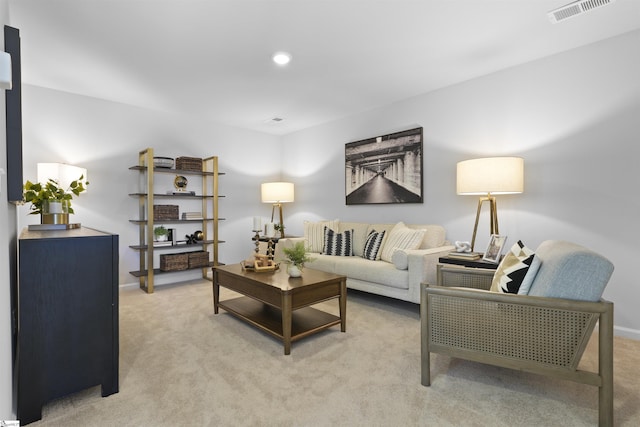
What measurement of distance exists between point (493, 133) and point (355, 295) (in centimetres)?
234

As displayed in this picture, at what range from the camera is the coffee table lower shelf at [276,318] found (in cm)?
240

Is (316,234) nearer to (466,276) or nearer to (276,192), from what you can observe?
(276,192)

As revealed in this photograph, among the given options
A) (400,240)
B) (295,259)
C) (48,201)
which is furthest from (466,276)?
(48,201)

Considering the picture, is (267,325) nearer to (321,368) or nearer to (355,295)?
(321,368)

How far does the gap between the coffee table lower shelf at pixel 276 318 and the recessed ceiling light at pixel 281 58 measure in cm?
226

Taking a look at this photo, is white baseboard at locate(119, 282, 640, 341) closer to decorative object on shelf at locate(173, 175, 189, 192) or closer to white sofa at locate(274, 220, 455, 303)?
white sofa at locate(274, 220, 455, 303)

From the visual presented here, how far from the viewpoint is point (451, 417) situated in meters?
1.56

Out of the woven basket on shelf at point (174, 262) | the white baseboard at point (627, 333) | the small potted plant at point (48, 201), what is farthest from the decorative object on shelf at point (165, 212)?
the white baseboard at point (627, 333)

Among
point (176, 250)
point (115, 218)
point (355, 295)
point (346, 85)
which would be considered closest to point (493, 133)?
point (346, 85)

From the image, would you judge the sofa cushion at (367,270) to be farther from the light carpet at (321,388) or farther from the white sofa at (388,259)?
the light carpet at (321,388)

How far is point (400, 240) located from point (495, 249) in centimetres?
96

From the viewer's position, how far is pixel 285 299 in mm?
2248

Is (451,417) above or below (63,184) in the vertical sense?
below

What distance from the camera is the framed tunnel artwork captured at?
3887 mm
